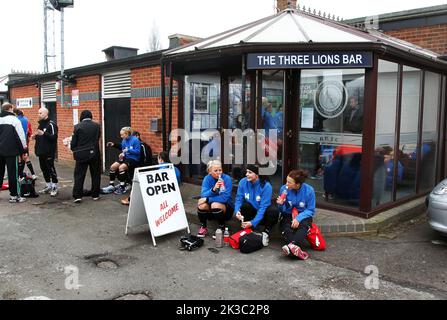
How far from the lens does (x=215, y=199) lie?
19.2ft

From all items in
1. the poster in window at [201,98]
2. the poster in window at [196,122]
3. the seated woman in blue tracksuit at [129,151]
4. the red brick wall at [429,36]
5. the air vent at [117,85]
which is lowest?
the seated woman in blue tracksuit at [129,151]

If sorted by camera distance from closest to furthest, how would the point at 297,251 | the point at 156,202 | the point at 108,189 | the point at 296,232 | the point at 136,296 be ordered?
the point at 136,296
the point at 297,251
the point at 296,232
the point at 156,202
the point at 108,189

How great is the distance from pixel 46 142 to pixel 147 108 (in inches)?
90.8

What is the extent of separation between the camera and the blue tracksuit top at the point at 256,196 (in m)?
5.55

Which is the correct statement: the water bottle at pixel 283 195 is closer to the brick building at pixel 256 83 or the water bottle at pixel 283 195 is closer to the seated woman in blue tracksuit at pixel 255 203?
the seated woman in blue tracksuit at pixel 255 203

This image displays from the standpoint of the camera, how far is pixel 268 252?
5.36 m

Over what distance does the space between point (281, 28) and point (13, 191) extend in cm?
569

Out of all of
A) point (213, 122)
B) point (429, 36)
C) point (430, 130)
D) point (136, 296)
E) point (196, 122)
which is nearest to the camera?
point (136, 296)

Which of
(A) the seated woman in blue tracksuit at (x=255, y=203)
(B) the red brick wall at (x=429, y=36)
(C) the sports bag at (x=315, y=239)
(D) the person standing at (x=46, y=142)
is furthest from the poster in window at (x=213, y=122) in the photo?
(B) the red brick wall at (x=429, y=36)

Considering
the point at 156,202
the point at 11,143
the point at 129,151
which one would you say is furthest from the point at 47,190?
the point at 156,202

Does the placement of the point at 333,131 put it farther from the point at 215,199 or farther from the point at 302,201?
the point at 215,199

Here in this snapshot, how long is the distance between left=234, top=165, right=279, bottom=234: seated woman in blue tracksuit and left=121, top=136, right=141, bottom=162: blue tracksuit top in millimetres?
3327

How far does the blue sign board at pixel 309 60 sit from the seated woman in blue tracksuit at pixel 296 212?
5.62 ft
